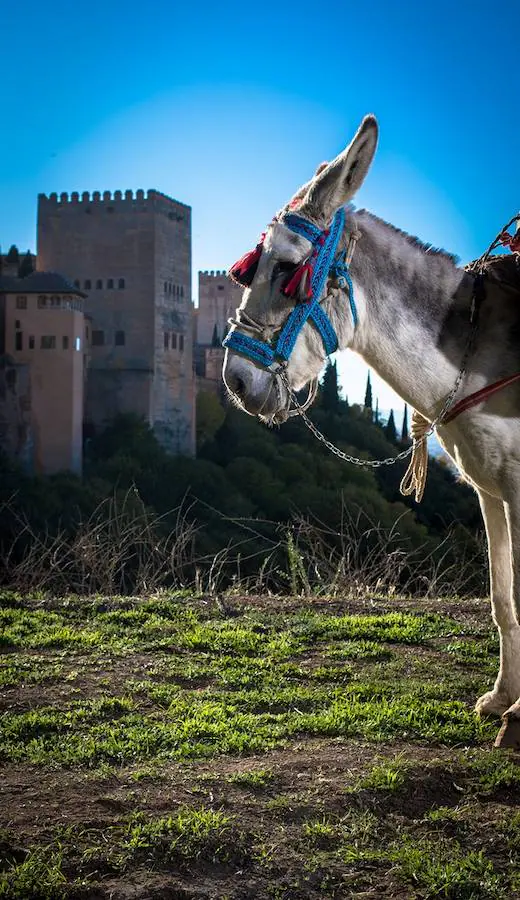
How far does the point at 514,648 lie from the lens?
11.1 feet

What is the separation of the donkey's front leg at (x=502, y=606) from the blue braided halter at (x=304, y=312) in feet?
2.76

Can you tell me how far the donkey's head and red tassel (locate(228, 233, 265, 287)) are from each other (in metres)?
0.02

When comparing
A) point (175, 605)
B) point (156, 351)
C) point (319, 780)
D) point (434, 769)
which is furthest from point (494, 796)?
point (156, 351)

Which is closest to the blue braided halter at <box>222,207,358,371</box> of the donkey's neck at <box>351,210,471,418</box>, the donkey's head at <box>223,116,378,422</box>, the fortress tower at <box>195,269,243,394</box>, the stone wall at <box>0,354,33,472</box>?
the donkey's head at <box>223,116,378,422</box>

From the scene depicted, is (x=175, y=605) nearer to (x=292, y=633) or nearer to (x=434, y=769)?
→ (x=292, y=633)

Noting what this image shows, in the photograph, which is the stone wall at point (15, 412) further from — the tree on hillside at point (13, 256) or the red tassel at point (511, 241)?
the red tassel at point (511, 241)

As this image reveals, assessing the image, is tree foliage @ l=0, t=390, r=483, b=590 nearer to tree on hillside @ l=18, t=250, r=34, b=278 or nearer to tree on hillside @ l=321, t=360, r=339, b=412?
tree on hillside @ l=321, t=360, r=339, b=412

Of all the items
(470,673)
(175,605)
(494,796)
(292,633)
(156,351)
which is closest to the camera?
(494,796)

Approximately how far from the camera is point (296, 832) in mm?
2598

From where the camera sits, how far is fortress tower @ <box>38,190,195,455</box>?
44000mm

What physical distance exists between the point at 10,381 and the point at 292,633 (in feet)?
110

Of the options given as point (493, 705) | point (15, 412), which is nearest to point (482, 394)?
point (493, 705)

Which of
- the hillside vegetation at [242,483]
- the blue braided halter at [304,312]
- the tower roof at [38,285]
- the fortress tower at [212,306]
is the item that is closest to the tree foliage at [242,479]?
the hillside vegetation at [242,483]

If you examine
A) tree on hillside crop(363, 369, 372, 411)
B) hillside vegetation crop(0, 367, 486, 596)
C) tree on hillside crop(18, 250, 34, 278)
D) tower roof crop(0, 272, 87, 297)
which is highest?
tree on hillside crop(18, 250, 34, 278)
